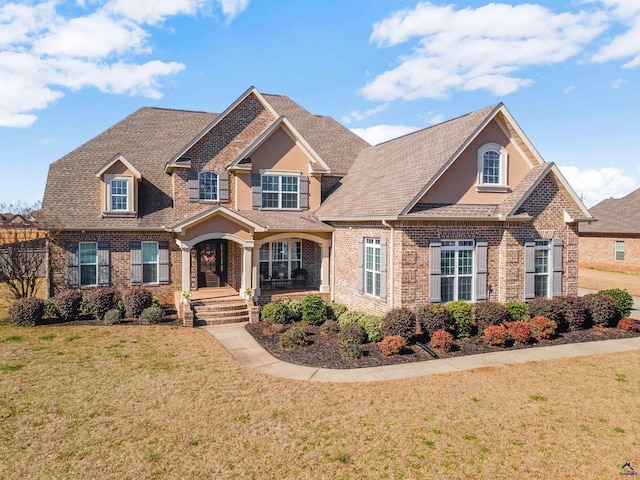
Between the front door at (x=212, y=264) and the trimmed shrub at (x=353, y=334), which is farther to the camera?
the front door at (x=212, y=264)

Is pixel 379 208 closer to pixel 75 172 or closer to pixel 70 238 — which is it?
pixel 70 238

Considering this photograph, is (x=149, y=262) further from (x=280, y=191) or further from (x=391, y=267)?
(x=391, y=267)

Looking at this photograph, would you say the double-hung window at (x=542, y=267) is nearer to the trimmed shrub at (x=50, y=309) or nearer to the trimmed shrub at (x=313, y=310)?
the trimmed shrub at (x=313, y=310)

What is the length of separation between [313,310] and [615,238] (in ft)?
99.6

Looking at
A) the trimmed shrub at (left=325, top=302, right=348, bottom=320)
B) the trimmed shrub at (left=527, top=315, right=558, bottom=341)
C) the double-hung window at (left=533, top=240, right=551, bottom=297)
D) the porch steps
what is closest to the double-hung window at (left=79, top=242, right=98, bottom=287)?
the porch steps

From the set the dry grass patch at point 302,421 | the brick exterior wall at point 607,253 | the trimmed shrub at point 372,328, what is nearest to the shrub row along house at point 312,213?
the trimmed shrub at point 372,328

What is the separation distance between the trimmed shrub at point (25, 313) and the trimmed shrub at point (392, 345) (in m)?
12.8

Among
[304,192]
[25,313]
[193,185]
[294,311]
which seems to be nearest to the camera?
[25,313]

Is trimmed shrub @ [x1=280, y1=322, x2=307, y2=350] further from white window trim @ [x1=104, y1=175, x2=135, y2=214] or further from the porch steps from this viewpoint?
white window trim @ [x1=104, y1=175, x2=135, y2=214]

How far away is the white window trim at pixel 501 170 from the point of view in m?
16.0

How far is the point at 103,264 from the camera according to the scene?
18.2 meters

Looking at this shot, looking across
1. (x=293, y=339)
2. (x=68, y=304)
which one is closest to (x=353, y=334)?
(x=293, y=339)

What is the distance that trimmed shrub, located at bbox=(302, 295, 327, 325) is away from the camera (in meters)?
16.6

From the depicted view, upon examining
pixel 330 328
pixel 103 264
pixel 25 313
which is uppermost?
pixel 103 264
